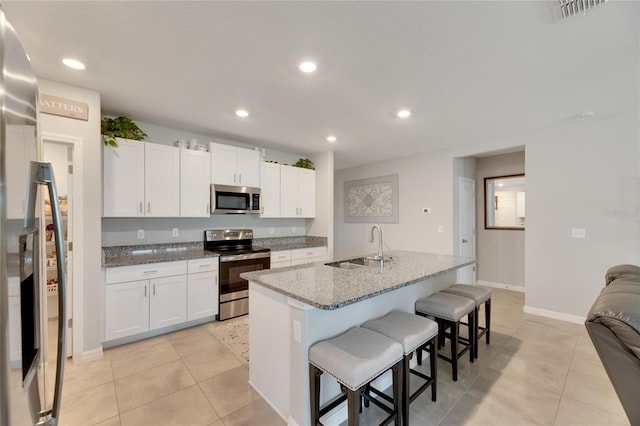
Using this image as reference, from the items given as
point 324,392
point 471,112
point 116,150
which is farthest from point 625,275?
point 116,150

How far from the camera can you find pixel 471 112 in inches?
120

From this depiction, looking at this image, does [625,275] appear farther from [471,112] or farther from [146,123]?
[146,123]

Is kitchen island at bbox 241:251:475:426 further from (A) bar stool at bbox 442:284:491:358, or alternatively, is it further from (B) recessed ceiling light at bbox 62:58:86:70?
(B) recessed ceiling light at bbox 62:58:86:70

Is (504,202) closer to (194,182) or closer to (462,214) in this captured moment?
(462,214)

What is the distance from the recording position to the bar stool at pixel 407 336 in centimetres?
166

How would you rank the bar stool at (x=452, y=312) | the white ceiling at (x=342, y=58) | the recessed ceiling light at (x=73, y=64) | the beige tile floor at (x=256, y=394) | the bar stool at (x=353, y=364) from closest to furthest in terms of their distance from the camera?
the bar stool at (x=353, y=364)
the white ceiling at (x=342, y=58)
the beige tile floor at (x=256, y=394)
the recessed ceiling light at (x=73, y=64)
the bar stool at (x=452, y=312)

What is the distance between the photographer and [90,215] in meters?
2.55

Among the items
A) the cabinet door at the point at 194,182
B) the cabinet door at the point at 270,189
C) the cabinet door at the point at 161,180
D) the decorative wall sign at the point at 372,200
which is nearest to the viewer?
the cabinet door at the point at 161,180

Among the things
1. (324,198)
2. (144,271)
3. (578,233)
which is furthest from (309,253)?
(578,233)

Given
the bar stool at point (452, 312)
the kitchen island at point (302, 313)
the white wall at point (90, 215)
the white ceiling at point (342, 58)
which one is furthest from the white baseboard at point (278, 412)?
the white ceiling at point (342, 58)

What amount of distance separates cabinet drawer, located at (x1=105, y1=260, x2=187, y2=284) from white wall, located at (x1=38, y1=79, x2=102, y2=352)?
0.42 feet

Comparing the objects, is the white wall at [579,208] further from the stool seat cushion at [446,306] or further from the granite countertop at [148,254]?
the granite countertop at [148,254]

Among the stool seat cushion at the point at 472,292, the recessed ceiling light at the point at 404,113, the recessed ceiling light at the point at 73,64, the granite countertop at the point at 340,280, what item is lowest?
the stool seat cushion at the point at 472,292

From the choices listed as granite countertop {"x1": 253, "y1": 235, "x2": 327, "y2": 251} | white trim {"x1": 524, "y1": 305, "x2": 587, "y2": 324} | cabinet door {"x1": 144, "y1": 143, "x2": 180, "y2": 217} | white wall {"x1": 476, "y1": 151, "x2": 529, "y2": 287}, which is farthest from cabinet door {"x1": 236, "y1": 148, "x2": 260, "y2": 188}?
white trim {"x1": 524, "y1": 305, "x2": 587, "y2": 324}
